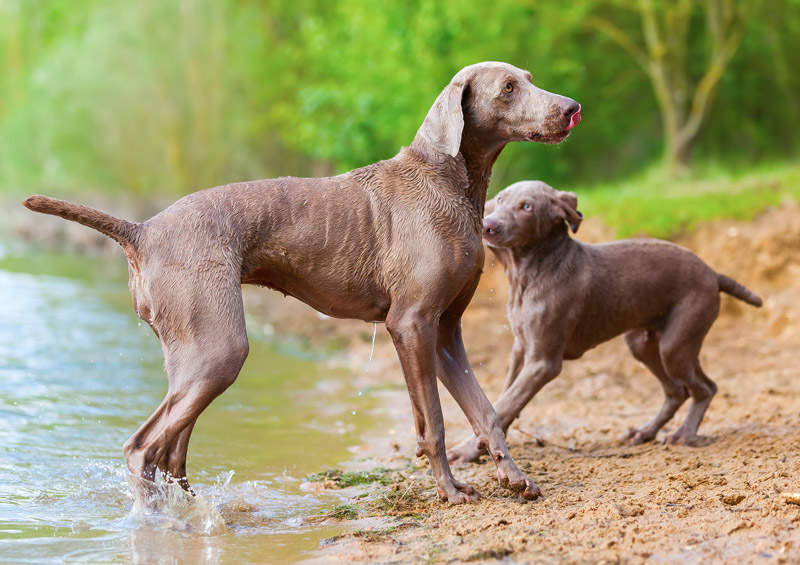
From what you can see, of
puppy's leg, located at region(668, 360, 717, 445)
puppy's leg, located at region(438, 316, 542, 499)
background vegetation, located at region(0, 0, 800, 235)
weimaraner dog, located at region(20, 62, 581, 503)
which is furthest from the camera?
background vegetation, located at region(0, 0, 800, 235)

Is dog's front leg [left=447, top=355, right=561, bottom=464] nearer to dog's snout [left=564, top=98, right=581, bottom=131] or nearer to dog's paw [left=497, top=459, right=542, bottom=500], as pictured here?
dog's paw [left=497, top=459, right=542, bottom=500]

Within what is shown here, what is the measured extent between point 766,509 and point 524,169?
14120mm

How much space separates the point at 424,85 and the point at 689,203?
23.3 feet

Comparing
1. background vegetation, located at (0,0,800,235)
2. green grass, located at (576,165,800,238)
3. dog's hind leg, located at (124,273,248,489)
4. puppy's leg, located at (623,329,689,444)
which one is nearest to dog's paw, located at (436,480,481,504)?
dog's hind leg, located at (124,273,248,489)

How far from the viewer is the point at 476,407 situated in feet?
17.5

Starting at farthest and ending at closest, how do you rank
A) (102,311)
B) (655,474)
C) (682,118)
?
(682,118) → (102,311) → (655,474)

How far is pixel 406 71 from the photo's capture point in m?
18.2

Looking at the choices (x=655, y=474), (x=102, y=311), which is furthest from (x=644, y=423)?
(x=102, y=311)

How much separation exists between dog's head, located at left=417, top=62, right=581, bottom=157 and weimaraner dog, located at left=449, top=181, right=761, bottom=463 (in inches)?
44.4

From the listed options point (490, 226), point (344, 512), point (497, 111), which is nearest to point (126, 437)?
point (344, 512)

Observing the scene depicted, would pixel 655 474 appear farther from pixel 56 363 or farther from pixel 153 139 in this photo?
pixel 153 139

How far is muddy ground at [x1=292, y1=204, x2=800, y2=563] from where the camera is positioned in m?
4.18

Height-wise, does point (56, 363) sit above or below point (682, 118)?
below

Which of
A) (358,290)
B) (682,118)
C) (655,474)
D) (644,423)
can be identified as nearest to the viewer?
(358,290)
